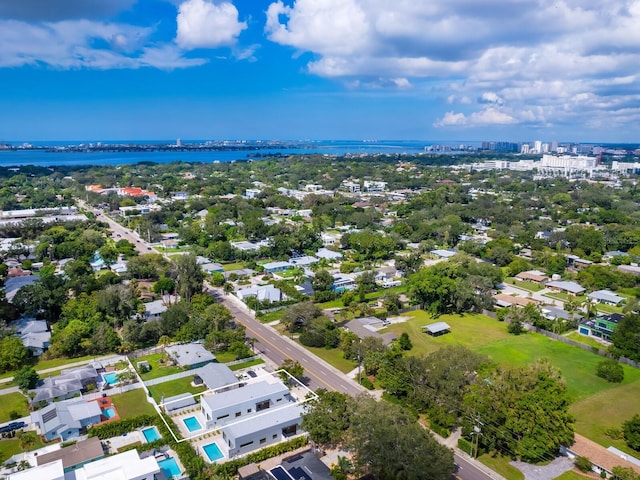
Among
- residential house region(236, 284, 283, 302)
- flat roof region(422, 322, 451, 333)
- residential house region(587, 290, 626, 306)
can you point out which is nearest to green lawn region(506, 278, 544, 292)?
residential house region(587, 290, 626, 306)

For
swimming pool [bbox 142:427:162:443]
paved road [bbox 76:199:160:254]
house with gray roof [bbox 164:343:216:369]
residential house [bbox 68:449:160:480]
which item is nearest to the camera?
residential house [bbox 68:449:160:480]

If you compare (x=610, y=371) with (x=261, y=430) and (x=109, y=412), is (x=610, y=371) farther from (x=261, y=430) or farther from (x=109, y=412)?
(x=109, y=412)

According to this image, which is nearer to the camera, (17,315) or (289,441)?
(289,441)

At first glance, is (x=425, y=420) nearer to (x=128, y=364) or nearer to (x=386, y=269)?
(x=128, y=364)

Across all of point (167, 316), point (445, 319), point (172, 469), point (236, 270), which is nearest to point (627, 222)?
point (445, 319)

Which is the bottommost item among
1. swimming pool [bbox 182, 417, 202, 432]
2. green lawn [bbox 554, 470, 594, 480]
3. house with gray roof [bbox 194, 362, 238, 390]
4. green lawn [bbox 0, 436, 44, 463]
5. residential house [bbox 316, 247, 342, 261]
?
green lawn [bbox 554, 470, 594, 480]

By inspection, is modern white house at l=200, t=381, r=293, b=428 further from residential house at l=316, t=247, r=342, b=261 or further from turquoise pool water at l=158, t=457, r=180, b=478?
residential house at l=316, t=247, r=342, b=261

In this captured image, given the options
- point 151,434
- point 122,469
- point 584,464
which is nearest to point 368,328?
point 584,464
